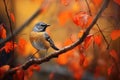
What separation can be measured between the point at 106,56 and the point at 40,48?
0.39m

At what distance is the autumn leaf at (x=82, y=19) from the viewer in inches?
62.2

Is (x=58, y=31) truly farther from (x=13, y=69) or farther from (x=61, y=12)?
(x=13, y=69)

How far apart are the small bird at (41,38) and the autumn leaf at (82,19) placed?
176 mm

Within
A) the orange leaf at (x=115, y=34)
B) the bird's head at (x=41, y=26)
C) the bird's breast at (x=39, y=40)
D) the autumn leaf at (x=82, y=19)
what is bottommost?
the bird's breast at (x=39, y=40)

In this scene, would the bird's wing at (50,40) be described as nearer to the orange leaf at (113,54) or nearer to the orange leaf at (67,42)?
the orange leaf at (67,42)

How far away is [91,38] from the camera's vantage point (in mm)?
1595

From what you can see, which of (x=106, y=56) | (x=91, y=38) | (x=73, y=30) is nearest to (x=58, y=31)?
(x=73, y=30)

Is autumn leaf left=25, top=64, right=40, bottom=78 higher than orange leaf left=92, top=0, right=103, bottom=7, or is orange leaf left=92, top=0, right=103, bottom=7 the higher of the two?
orange leaf left=92, top=0, right=103, bottom=7

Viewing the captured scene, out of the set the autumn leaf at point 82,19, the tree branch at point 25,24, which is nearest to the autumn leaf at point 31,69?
the tree branch at point 25,24

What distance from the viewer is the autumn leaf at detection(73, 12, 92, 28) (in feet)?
5.19

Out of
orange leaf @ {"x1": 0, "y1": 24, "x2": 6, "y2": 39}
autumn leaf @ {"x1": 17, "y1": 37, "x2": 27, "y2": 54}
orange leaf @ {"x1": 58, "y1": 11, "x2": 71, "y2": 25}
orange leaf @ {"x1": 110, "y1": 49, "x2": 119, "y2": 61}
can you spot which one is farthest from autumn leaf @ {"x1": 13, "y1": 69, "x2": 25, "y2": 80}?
orange leaf @ {"x1": 110, "y1": 49, "x2": 119, "y2": 61}

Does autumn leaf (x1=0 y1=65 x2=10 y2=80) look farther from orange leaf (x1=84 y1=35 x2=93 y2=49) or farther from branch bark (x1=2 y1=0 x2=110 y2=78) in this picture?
orange leaf (x1=84 y1=35 x2=93 y2=49)

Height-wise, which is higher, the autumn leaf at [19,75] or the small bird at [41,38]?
the small bird at [41,38]

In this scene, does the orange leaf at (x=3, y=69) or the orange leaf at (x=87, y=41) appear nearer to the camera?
the orange leaf at (x=87, y=41)
